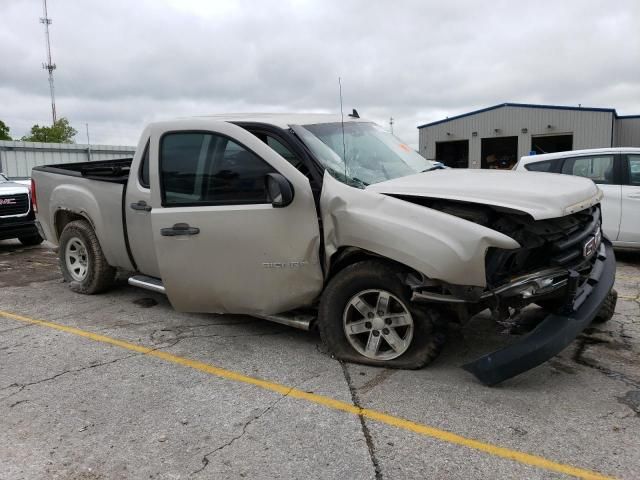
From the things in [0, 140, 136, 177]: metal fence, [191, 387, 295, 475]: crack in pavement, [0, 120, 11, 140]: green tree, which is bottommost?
[191, 387, 295, 475]: crack in pavement

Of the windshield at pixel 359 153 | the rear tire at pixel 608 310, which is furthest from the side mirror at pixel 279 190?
the rear tire at pixel 608 310

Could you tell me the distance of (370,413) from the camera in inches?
131

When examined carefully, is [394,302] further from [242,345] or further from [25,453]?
[25,453]

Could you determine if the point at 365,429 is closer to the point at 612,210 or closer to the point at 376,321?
the point at 376,321

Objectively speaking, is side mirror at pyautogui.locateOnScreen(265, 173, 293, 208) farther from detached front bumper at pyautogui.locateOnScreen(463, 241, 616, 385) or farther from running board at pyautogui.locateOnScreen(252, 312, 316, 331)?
detached front bumper at pyautogui.locateOnScreen(463, 241, 616, 385)

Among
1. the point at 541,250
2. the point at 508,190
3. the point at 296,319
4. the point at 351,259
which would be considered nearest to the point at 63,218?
the point at 296,319

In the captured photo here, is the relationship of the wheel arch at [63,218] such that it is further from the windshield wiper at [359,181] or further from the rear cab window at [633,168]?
the rear cab window at [633,168]

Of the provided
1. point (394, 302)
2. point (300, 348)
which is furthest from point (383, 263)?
point (300, 348)

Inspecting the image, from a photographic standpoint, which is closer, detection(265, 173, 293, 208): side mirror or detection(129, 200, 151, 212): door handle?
detection(265, 173, 293, 208): side mirror

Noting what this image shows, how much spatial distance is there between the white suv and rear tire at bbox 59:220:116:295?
6.49 meters

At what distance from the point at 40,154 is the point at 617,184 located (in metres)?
23.1

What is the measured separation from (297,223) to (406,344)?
117 centimetres

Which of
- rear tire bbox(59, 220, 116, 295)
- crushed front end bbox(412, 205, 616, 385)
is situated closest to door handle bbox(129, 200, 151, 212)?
rear tire bbox(59, 220, 116, 295)

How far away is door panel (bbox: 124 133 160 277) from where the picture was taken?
5.05m
